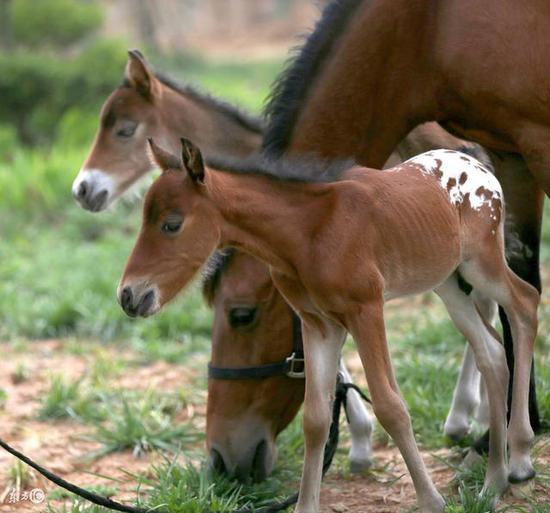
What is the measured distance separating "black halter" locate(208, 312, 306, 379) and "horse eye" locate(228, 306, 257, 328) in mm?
162

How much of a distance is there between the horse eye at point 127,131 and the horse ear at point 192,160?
2657 mm

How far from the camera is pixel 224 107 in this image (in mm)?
5648

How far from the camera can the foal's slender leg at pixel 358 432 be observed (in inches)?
175

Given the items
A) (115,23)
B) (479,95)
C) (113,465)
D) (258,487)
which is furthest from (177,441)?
(115,23)

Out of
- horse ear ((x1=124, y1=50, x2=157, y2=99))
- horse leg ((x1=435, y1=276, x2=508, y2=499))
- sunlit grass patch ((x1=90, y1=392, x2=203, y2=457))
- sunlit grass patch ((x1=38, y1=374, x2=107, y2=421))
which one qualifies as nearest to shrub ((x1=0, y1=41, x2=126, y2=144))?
horse ear ((x1=124, y1=50, x2=157, y2=99))

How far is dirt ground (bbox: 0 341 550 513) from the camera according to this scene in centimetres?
407

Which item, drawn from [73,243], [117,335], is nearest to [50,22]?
[73,243]

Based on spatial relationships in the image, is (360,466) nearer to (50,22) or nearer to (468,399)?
(468,399)

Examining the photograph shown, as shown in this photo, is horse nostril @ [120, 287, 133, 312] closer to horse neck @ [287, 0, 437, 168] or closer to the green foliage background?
the green foliage background

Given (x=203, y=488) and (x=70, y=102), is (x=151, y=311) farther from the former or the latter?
(x=70, y=102)

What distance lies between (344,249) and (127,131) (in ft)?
9.22

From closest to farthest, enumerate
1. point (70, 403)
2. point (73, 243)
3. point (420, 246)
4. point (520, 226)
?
1. point (420, 246)
2. point (520, 226)
3. point (70, 403)
4. point (73, 243)

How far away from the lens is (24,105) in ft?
43.4

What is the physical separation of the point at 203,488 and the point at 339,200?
4.21ft
